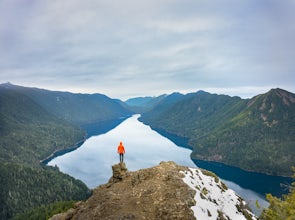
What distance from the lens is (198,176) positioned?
42906 mm

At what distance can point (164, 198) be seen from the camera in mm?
35062

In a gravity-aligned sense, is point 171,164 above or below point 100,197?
above

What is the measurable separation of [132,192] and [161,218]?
22.7 feet

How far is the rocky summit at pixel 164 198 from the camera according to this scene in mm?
33281

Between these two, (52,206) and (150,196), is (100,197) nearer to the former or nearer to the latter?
(150,196)

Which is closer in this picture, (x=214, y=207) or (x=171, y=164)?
(x=214, y=207)

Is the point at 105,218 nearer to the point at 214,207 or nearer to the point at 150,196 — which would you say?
the point at 150,196

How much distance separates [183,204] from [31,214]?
18010cm

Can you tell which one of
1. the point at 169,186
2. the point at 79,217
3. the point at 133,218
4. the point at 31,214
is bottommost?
the point at 31,214

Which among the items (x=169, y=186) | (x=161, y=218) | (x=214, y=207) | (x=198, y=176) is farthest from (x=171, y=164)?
(x=161, y=218)

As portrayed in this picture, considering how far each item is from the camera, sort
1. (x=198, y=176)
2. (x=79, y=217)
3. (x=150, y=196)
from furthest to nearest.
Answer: (x=198, y=176)
(x=79, y=217)
(x=150, y=196)

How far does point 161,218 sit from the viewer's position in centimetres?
3216

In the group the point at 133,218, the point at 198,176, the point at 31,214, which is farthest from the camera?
the point at 31,214

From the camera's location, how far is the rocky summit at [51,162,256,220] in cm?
3328
